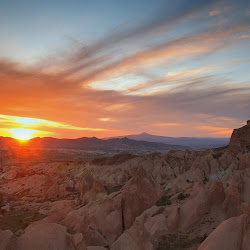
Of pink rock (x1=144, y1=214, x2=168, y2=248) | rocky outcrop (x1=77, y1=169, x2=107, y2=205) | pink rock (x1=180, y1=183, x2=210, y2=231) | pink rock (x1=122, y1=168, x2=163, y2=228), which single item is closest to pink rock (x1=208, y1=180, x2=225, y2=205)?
pink rock (x1=180, y1=183, x2=210, y2=231)

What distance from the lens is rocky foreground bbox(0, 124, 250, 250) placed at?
1562 cm

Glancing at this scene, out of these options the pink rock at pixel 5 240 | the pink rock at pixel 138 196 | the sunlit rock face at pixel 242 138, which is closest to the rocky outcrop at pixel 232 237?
the pink rock at pixel 5 240

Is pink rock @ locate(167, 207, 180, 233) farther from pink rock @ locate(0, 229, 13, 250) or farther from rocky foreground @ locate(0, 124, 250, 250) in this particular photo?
pink rock @ locate(0, 229, 13, 250)

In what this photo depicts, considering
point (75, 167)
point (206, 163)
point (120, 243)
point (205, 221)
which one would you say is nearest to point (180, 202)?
point (205, 221)

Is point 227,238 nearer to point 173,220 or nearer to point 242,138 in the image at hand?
point 173,220

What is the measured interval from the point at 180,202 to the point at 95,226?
33.7 feet

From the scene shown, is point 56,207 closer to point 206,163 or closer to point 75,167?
point 206,163

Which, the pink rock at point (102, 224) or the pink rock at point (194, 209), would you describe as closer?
the pink rock at point (194, 209)

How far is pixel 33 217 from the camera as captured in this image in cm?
4525

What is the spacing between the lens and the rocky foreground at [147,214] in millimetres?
15625

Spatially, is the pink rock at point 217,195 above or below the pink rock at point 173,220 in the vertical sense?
above

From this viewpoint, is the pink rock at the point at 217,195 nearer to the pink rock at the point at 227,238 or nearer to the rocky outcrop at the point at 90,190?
the pink rock at the point at 227,238

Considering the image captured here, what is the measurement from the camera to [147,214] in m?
27.2

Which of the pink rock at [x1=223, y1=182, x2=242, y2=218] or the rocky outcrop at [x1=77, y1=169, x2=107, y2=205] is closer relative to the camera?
the pink rock at [x1=223, y1=182, x2=242, y2=218]
